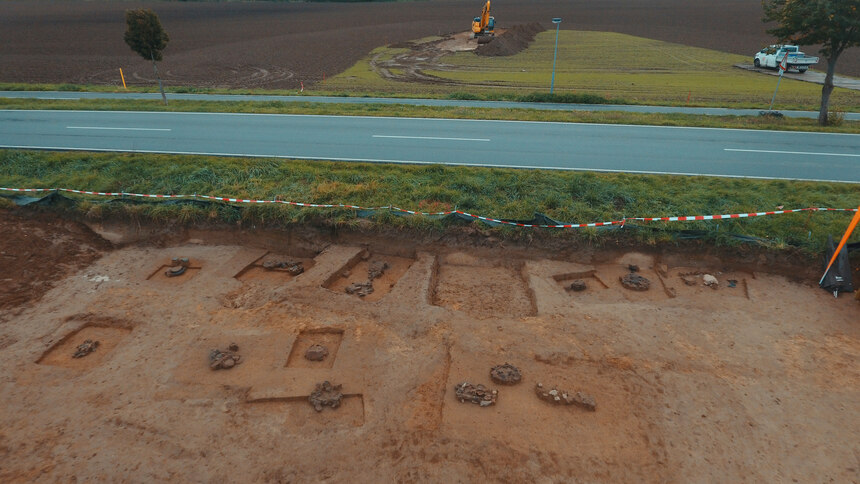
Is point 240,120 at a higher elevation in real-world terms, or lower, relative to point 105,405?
higher

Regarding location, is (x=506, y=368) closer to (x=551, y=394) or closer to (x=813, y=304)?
(x=551, y=394)

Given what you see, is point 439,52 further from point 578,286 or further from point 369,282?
point 578,286

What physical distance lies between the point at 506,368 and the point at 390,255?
4.31 meters

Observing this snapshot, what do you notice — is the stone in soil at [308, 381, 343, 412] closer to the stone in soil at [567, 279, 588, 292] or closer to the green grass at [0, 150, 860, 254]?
the green grass at [0, 150, 860, 254]

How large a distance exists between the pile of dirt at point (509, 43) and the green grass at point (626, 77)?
984mm

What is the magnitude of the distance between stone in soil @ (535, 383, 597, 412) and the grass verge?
13.3 m

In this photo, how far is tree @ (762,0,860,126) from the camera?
49.6 feet

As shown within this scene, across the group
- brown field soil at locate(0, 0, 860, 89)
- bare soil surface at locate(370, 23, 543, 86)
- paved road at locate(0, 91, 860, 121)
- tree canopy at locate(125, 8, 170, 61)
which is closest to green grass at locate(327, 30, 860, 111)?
bare soil surface at locate(370, 23, 543, 86)

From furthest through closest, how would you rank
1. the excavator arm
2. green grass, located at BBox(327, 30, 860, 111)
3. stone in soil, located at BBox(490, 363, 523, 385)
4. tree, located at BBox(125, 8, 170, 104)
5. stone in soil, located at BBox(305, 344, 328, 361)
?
the excavator arm
green grass, located at BBox(327, 30, 860, 111)
tree, located at BBox(125, 8, 170, 104)
stone in soil, located at BBox(305, 344, 328, 361)
stone in soil, located at BBox(490, 363, 523, 385)

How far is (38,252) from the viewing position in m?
9.77

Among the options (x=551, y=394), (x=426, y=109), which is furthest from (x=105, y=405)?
(x=426, y=109)

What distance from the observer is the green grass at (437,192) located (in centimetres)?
991

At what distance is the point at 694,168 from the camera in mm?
12766

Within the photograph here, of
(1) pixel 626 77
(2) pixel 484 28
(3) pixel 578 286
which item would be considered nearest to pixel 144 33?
(3) pixel 578 286
